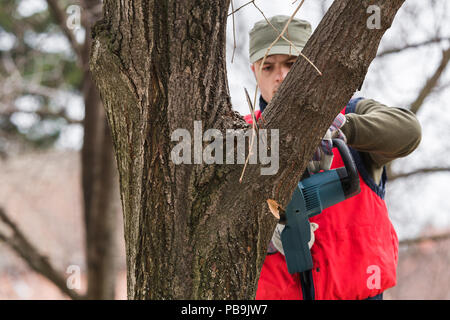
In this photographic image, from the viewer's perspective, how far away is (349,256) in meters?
1.91

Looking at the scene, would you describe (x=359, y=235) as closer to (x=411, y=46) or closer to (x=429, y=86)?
(x=429, y=86)

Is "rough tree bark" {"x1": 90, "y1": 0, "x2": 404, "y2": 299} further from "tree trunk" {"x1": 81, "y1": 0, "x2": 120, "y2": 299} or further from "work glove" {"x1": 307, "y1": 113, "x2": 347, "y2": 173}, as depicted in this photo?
"tree trunk" {"x1": 81, "y1": 0, "x2": 120, "y2": 299}

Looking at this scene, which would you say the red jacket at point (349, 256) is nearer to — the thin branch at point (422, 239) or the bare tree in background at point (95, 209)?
the bare tree in background at point (95, 209)

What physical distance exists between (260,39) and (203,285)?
141cm

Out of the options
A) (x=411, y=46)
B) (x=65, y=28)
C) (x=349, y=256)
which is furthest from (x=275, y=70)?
(x=65, y=28)

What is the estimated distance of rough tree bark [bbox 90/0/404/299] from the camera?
1.27 meters

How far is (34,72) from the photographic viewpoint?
18.4ft

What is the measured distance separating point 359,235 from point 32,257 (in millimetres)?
3181

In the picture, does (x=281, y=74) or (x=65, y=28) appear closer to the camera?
(x=281, y=74)

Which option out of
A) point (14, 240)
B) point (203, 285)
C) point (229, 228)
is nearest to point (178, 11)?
point (229, 228)

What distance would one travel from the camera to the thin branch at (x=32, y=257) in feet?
13.2
